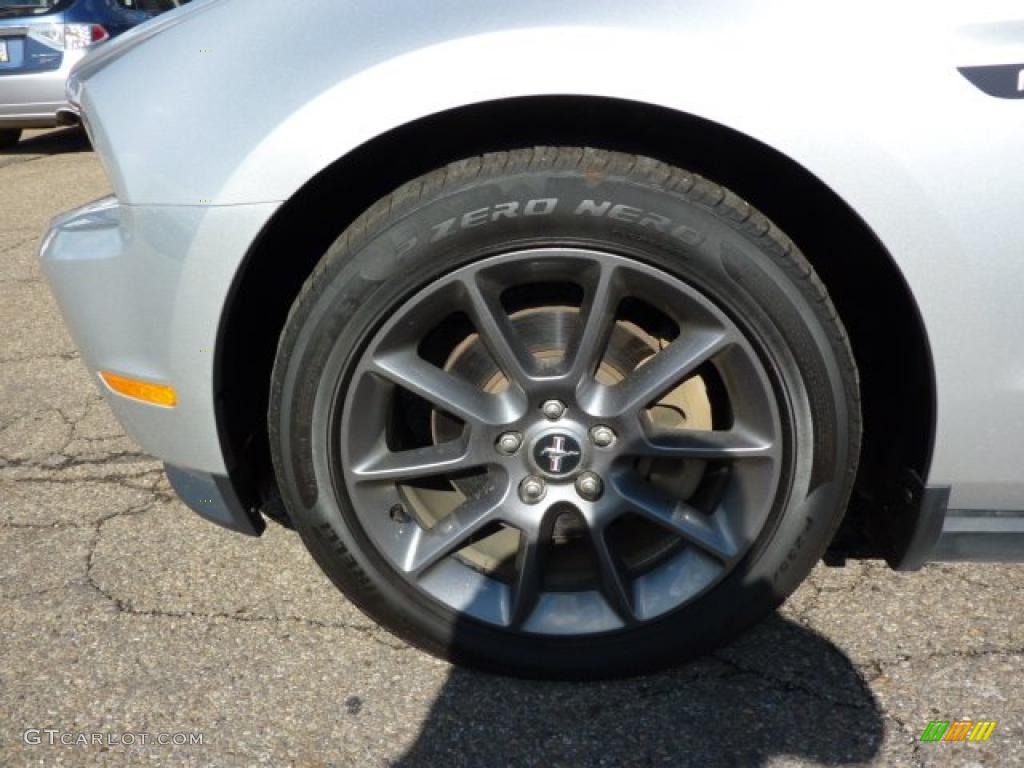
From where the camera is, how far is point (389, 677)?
197 cm

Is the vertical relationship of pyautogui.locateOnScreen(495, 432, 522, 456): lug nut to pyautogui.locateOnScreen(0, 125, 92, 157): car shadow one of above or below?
above

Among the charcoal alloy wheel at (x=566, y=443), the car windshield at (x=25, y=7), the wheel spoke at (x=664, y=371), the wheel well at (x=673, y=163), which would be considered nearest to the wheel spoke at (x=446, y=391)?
the charcoal alloy wheel at (x=566, y=443)

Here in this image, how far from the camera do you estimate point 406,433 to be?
212cm

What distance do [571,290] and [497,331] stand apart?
268mm

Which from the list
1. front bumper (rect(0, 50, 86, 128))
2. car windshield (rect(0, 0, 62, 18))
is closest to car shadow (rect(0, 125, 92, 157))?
front bumper (rect(0, 50, 86, 128))

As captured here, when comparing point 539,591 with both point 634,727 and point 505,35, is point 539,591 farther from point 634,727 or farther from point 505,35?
point 505,35

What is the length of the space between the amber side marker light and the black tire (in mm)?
8278

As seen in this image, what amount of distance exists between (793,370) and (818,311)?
114 mm

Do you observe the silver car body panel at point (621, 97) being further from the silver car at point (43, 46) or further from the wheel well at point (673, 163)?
the silver car at point (43, 46)

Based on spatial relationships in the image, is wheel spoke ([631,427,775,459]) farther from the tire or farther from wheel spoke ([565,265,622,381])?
wheel spoke ([565,265,622,381])

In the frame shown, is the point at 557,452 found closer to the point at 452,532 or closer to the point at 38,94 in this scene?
the point at 452,532

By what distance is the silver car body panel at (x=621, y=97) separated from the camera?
152 centimetres

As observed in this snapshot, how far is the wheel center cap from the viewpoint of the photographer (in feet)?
5.96

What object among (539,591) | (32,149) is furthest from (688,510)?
(32,149)
